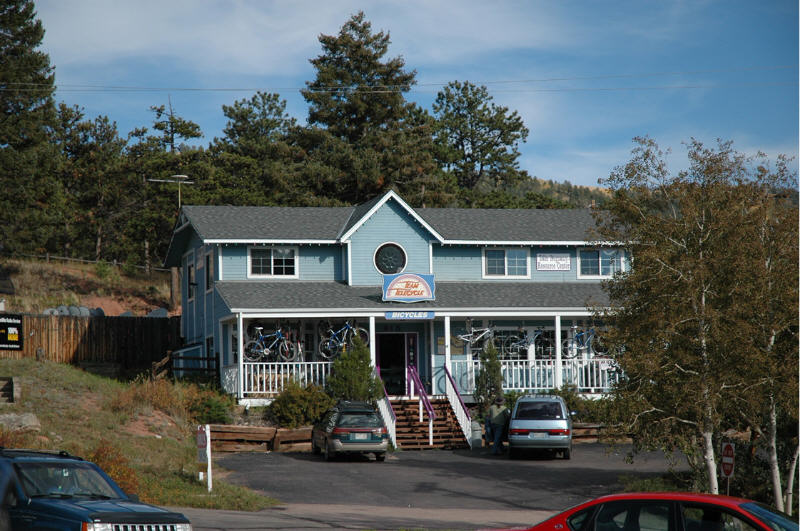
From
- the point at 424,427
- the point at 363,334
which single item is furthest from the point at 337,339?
the point at 424,427

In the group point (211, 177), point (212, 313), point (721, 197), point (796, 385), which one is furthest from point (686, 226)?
point (211, 177)

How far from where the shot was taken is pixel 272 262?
3506 cm

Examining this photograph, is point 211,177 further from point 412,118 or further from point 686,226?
point 686,226

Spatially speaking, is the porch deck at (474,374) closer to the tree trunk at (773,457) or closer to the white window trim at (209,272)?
the white window trim at (209,272)

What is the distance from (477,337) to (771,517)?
81.0 feet

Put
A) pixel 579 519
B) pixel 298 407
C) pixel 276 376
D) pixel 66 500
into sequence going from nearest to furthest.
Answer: pixel 579 519 < pixel 66 500 < pixel 298 407 < pixel 276 376

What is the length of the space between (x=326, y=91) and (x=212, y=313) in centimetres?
3216

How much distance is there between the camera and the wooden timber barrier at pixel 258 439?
28.1 meters

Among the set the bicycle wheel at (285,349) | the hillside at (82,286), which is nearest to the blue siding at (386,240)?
the bicycle wheel at (285,349)

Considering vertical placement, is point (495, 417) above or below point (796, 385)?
below

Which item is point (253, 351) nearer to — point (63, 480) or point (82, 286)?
point (63, 480)

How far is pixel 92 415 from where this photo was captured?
90.4ft

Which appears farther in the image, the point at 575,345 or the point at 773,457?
the point at 575,345

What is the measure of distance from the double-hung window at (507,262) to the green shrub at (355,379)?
26.2 feet
